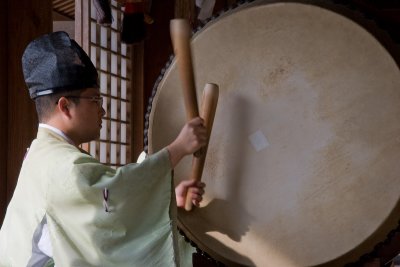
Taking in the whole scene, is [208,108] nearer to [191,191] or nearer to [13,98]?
[191,191]

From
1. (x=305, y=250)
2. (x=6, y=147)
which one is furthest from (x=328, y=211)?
(x=6, y=147)

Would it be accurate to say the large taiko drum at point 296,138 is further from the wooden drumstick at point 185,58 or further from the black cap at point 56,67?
the black cap at point 56,67

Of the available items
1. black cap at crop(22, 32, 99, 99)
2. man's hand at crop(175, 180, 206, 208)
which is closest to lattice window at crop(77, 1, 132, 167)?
black cap at crop(22, 32, 99, 99)

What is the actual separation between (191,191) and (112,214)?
0.88 ft

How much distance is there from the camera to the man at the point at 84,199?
1827 millimetres

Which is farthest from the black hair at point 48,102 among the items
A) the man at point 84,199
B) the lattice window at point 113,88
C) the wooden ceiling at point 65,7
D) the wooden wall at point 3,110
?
the wooden ceiling at point 65,7

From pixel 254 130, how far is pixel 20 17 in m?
1.52

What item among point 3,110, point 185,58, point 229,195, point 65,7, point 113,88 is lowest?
point 113,88

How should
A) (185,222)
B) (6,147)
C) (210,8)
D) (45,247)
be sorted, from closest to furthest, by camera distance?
(45,247) → (185,222) → (6,147) → (210,8)

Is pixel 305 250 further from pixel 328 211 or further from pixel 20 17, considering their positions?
pixel 20 17

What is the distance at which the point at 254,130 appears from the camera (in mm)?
1977

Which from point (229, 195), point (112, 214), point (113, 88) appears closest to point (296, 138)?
point (229, 195)

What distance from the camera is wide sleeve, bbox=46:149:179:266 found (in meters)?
1.82

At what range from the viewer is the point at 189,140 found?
184 centimetres
